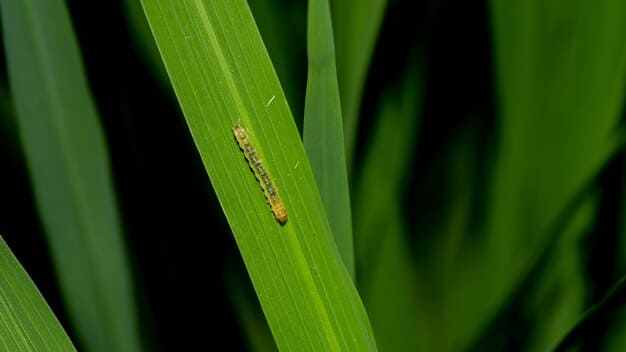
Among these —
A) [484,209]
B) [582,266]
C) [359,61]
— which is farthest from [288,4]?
[582,266]

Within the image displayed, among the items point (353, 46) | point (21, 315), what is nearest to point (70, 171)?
point (21, 315)

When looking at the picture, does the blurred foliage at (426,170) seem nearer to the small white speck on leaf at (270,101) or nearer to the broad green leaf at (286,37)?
the broad green leaf at (286,37)

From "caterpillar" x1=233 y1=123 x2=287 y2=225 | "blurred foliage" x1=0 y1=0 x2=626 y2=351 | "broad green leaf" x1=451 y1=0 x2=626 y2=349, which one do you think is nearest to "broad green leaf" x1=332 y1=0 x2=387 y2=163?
"blurred foliage" x1=0 y1=0 x2=626 y2=351

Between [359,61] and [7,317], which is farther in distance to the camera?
[359,61]

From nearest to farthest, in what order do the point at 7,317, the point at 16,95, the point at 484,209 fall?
the point at 7,317
the point at 16,95
the point at 484,209

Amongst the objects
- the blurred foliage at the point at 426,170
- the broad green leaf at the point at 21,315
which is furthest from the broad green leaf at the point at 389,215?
the broad green leaf at the point at 21,315

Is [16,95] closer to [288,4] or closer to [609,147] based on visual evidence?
[288,4]

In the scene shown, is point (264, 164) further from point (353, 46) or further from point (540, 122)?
point (540, 122)
